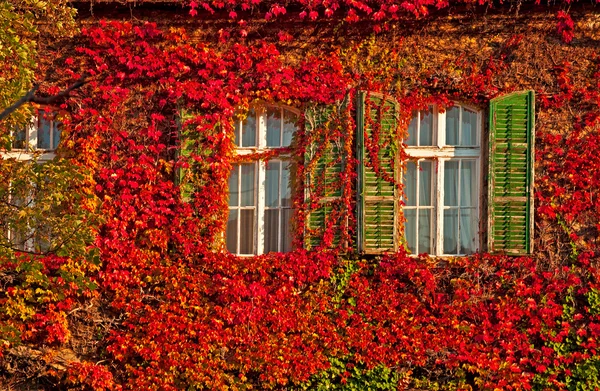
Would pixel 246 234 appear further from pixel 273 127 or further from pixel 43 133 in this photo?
pixel 43 133

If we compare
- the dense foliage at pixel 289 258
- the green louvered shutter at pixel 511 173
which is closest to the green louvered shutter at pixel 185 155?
the dense foliage at pixel 289 258

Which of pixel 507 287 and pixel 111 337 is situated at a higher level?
pixel 507 287

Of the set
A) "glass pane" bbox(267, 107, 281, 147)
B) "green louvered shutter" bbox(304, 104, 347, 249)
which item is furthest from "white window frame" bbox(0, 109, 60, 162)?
"green louvered shutter" bbox(304, 104, 347, 249)

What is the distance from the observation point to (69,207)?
916 centimetres

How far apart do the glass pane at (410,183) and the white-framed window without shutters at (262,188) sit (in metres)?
1.28

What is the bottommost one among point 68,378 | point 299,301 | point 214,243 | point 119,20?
point 68,378

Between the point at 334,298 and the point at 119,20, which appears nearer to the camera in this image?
the point at 334,298

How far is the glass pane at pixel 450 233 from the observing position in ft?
31.0

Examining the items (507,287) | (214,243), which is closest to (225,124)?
(214,243)

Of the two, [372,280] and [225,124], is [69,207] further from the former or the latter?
[372,280]

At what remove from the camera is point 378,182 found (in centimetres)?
930

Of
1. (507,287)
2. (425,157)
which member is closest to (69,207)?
(425,157)

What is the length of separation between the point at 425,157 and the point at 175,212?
281 cm

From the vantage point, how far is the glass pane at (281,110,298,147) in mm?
9648
